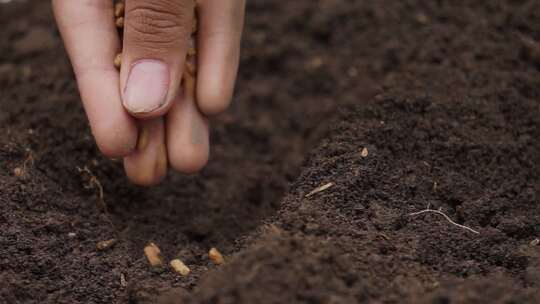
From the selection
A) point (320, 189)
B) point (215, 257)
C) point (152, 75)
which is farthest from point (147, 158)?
point (320, 189)

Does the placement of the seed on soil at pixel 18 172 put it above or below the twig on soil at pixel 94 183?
above

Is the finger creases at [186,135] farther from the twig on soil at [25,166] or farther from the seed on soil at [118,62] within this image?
the twig on soil at [25,166]

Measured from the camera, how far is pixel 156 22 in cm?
147

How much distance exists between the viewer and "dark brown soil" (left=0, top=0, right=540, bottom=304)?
4.05 feet

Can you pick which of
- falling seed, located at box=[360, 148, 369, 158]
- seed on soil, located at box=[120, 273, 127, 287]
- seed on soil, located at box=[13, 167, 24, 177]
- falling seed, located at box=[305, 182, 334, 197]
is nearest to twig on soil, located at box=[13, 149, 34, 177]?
seed on soil, located at box=[13, 167, 24, 177]

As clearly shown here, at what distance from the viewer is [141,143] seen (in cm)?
159

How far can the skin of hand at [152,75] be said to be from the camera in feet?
4.91

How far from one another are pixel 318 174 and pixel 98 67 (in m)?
0.59

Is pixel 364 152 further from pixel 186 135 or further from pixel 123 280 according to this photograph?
pixel 123 280

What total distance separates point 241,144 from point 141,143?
0.46 meters

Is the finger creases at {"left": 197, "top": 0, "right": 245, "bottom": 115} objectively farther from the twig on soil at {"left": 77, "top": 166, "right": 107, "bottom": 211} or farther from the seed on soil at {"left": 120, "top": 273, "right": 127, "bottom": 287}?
the seed on soil at {"left": 120, "top": 273, "right": 127, "bottom": 287}

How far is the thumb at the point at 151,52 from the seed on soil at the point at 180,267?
0.34 m

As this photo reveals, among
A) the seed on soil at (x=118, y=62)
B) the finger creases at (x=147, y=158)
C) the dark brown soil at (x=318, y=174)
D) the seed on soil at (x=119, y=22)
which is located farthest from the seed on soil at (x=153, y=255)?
the seed on soil at (x=119, y=22)

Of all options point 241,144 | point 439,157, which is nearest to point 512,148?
point 439,157
